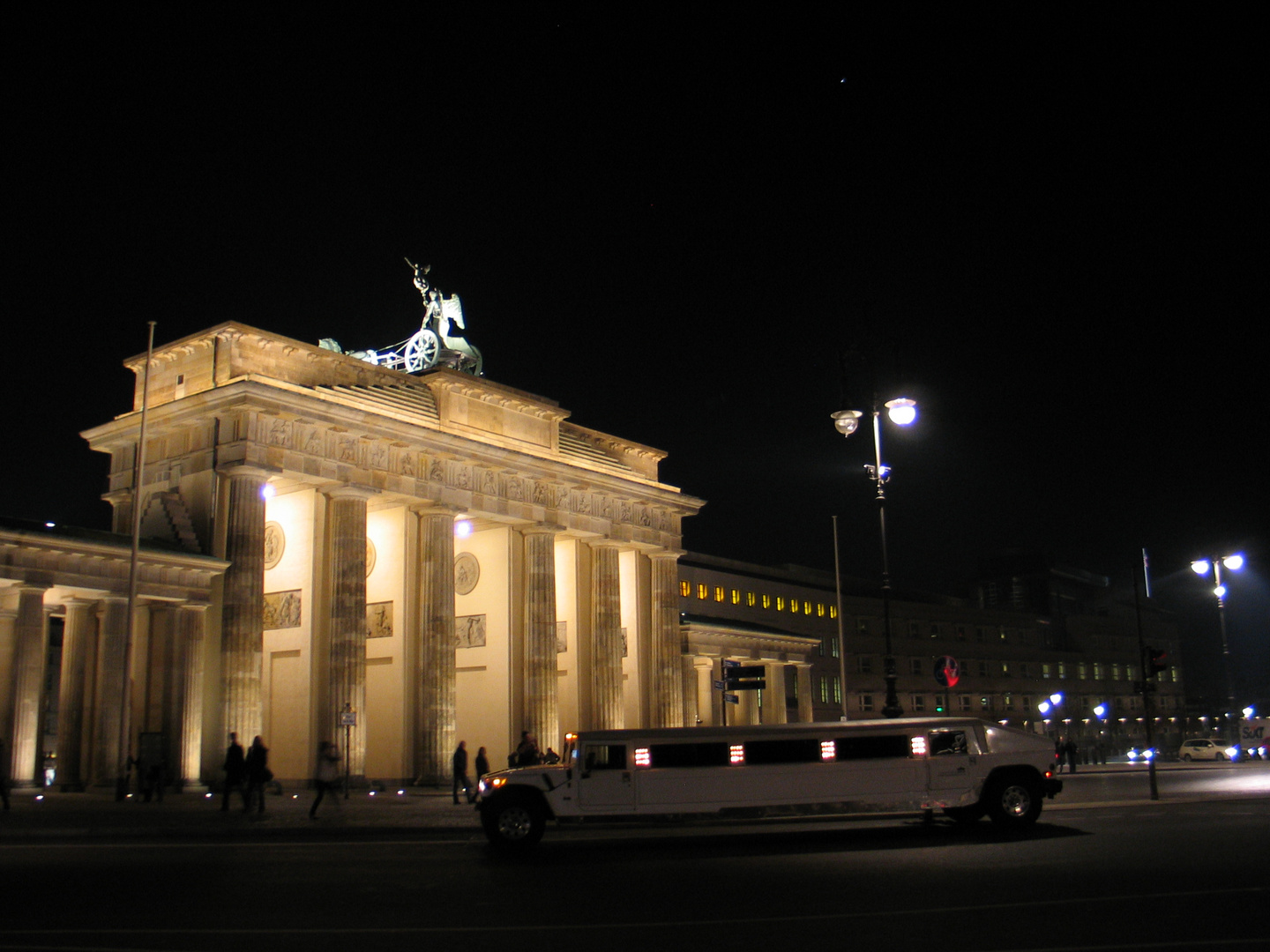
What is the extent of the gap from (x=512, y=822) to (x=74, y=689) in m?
22.4

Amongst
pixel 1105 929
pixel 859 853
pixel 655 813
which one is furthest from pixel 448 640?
pixel 1105 929

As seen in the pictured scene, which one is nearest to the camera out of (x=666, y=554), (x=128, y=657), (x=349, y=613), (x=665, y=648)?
(x=128, y=657)

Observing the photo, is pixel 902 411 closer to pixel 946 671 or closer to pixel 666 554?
pixel 946 671

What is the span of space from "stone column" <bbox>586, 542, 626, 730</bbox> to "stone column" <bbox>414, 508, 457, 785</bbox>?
880cm

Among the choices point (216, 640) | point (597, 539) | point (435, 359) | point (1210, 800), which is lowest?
point (1210, 800)

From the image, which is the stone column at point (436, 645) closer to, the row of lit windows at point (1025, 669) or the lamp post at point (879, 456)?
the lamp post at point (879, 456)

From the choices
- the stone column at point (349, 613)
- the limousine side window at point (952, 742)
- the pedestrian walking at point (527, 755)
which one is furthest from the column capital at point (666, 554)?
the limousine side window at point (952, 742)

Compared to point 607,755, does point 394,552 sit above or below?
above

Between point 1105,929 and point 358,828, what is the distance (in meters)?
15.9

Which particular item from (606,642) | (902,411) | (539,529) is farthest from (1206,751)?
(902,411)

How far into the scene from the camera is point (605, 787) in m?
18.2

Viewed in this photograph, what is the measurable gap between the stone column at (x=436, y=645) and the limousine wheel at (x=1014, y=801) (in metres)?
27.8

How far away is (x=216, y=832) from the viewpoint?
2200cm

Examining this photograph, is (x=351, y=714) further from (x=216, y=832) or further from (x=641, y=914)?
(x=641, y=914)
